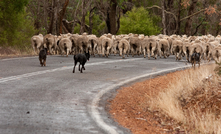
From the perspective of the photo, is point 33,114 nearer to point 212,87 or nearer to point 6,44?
point 212,87

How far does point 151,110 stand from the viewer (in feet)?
29.9

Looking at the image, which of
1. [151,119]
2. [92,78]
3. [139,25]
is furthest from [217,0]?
[151,119]

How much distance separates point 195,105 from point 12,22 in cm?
2484

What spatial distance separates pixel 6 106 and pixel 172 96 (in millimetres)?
4674

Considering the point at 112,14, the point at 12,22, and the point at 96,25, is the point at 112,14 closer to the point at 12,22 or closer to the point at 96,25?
the point at 96,25

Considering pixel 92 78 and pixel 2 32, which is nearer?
pixel 92 78

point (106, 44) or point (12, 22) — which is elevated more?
point (12, 22)

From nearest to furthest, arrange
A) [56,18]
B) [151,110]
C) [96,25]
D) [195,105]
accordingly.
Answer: [195,105] → [151,110] → [56,18] → [96,25]

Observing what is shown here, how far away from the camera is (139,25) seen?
45.9 meters

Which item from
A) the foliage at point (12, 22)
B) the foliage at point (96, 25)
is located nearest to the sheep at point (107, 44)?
the foliage at point (12, 22)

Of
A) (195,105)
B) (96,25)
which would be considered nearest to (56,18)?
(96,25)

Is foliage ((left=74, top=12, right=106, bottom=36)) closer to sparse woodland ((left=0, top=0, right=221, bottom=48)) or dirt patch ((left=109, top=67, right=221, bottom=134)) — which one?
sparse woodland ((left=0, top=0, right=221, bottom=48))

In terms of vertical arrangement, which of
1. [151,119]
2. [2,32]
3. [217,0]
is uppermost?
[217,0]

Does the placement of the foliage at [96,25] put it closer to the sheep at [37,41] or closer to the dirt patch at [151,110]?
the sheep at [37,41]
